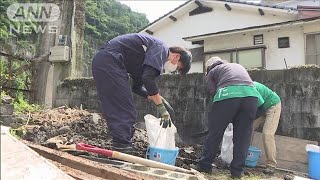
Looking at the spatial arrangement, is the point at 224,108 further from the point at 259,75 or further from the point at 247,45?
the point at 247,45

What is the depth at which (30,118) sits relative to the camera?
16.5 ft

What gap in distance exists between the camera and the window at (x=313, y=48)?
10815 millimetres

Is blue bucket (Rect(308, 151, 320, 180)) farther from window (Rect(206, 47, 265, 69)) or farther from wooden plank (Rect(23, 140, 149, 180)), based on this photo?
window (Rect(206, 47, 265, 69))

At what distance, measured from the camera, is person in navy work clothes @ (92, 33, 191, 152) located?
3.29 meters

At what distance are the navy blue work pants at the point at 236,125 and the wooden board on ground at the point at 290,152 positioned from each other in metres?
1.34

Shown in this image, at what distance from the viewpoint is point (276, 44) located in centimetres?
1171

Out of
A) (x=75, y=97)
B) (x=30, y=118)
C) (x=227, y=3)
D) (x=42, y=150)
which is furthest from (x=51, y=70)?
(x=227, y=3)

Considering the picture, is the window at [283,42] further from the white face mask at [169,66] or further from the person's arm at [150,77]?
the person's arm at [150,77]

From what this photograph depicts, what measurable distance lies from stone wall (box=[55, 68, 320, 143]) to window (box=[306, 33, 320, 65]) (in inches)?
264

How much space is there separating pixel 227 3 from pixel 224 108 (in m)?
11.4

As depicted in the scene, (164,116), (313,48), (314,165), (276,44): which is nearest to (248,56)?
(276,44)

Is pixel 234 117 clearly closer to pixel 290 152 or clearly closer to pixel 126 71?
pixel 126 71

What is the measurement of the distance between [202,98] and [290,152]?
5.33ft

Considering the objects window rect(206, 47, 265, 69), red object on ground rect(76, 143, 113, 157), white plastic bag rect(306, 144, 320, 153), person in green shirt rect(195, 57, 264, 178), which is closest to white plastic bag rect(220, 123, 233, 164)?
person in green shirt rect(195, 57, 264, 178)
